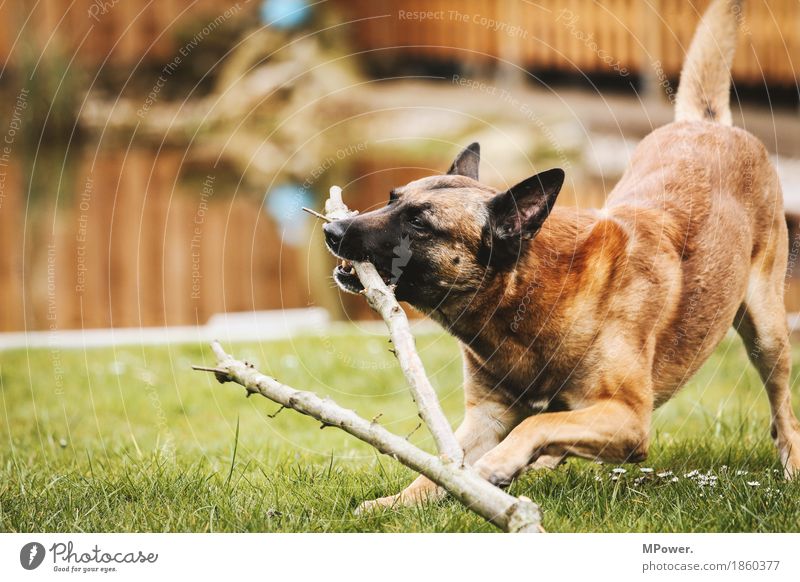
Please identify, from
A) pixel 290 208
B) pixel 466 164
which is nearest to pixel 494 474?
pixel 466 164

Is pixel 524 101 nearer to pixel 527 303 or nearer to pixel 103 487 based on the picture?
pixel 527 303

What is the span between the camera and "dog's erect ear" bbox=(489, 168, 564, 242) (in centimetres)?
362

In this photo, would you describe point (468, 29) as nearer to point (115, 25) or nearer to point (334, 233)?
point (115, 25)

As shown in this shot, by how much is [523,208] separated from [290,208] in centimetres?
669

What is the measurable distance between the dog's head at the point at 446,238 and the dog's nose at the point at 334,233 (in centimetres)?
9

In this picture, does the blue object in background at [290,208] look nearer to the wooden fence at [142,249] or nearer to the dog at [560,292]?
the wooden fence at [142,249]

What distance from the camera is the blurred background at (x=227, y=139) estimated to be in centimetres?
991

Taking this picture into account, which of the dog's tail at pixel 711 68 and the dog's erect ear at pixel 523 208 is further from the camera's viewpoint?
the dog's tail at pixel 711 68

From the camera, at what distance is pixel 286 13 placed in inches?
404
